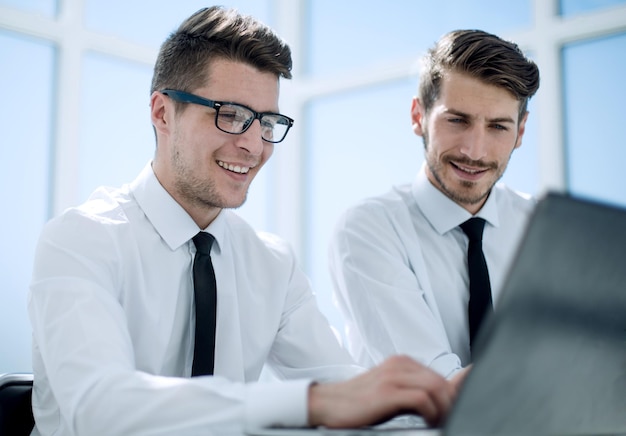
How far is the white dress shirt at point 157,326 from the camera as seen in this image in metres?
0.98

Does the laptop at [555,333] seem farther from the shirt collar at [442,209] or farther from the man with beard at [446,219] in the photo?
the shirt collar at [442,209]

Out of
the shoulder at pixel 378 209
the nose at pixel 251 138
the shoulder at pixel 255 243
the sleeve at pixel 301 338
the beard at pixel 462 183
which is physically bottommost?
the sleeve at pixel 301 338

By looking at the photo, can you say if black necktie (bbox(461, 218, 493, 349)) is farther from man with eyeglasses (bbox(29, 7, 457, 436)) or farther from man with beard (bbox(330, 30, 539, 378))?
man with eyeglasses (bbox(29, 7, 457, 436))

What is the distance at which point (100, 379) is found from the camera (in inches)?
42.4

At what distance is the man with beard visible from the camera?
1949 millimetres

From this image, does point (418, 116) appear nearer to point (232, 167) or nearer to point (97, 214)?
point (232, 167)

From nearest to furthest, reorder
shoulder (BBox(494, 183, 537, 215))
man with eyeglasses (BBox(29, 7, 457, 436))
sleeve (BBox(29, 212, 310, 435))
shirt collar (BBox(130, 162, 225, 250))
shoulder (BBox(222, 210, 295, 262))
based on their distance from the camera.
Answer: sleeve (BBox(29, 212, 310, 435)) < man with eyeglasses (BBox(29, 7, 457, 436)) < shirt collar (BBox(130, 162, 225, 250)) < shoulder (BBox(222, 210, 295, 262)) < shoulder (BBox(494, 183, 537, 215))

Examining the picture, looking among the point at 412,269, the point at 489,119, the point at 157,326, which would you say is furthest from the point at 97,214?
the point at 489,119

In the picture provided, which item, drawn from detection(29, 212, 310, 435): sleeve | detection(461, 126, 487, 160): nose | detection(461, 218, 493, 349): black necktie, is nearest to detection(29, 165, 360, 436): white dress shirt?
detection(29, 212, 310, 435): sleeve

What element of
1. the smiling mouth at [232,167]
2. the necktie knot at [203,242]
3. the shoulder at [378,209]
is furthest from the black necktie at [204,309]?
the shoulder at [378,209]

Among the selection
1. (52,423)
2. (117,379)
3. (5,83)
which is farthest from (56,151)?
(117,379)

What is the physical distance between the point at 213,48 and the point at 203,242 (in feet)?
1.71

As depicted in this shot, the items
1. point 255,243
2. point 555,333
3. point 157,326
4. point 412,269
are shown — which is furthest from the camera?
point 412,269

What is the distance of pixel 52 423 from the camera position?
56.5 inches
